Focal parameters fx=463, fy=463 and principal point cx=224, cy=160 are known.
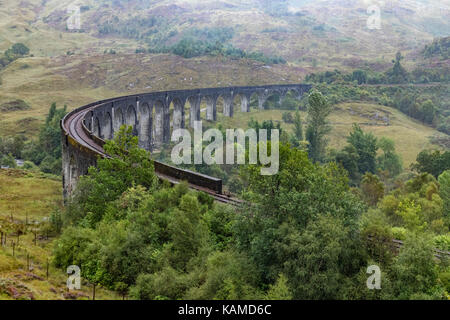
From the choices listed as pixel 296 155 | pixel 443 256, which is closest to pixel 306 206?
pixel 296 155

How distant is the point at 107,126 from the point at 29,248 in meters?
34.3

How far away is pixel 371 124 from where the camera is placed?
102750 millimetres

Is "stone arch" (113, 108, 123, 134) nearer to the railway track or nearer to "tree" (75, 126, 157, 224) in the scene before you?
the railway track

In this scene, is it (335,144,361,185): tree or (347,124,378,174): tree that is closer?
(335,144,361,185): tree

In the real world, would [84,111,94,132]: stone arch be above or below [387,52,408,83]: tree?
above

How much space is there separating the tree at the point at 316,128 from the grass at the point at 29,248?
3808 cm

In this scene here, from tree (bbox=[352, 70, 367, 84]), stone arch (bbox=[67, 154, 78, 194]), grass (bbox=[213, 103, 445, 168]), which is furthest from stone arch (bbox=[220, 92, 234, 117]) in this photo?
stone arch (bbox=[67, 154, 78, 194])

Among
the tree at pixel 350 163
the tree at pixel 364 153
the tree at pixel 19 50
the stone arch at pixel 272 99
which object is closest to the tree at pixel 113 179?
the tree at pixel 350 163

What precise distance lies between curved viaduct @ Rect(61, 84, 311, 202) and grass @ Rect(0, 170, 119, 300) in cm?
414

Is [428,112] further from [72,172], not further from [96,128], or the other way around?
[72,172]

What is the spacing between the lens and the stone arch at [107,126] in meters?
58.3

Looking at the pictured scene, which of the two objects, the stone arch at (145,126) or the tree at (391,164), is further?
the stone arch at (145,126)

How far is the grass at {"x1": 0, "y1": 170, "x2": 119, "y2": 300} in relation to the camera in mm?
19469

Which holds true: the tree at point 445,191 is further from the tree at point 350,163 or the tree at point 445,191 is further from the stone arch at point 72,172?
the stone arch at point 72,172
